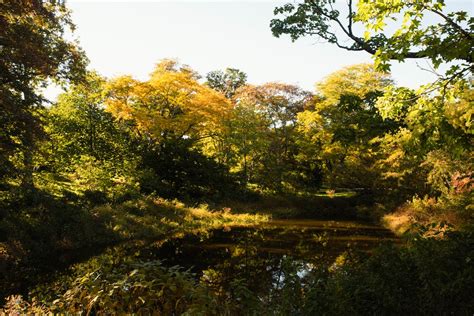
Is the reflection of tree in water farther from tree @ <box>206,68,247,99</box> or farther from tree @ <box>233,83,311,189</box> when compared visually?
tree @ <box>206,68,247,99</box>

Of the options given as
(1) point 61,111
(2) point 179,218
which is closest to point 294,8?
(2) point 179,218

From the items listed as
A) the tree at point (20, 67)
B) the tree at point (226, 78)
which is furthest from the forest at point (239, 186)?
the tree at point (226, 78)

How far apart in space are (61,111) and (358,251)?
60.9ft

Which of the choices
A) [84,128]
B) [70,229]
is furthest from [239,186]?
[70,229]

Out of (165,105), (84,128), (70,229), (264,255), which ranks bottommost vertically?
(264,255)

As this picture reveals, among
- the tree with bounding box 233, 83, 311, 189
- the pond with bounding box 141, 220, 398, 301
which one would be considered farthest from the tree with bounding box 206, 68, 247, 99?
the pond with bounding box 141, 220, 398, 301

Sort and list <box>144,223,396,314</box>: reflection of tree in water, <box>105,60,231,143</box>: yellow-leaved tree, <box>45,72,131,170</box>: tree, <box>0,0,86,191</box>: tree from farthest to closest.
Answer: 1. <box>105,60,231,143</box>: yellow-leaved tree
2. <box>45,72,131,170</box>: tree
3. <box>0,0,86,191</box>: tree
4. <box>144,223,396,314</box>: reflection of tree in water

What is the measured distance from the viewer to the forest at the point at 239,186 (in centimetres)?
598

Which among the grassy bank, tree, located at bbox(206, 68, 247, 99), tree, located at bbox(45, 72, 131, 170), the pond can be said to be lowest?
the pond

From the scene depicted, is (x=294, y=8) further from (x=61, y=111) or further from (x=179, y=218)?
(x=61, y=111)

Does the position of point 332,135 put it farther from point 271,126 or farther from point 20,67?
point 20,67

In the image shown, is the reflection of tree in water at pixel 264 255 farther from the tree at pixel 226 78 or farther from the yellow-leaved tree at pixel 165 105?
the tree at pixel 226 78

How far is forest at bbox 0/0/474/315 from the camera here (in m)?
5.98

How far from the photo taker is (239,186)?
30172mm
